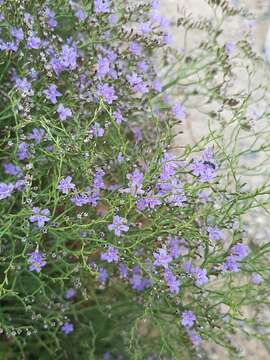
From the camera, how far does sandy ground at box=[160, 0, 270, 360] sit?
2957mm

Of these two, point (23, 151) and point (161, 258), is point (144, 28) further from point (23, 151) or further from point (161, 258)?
point (161, 258)

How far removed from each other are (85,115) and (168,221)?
457 mm

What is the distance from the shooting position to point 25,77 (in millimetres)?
1952

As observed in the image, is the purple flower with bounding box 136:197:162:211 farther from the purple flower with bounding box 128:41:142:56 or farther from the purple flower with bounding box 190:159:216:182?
the purple flower with bounding box 128:41:142:56

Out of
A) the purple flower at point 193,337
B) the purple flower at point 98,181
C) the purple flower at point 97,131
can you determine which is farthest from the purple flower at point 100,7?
the purple flower at point 193,337

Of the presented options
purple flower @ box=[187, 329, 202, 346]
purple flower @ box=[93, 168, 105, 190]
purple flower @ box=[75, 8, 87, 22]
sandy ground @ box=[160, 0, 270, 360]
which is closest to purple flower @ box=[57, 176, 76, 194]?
purple flower @ box=[93, 168, 105, 190]

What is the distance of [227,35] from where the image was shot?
4023 millimetres

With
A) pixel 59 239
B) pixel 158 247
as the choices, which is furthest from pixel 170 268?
pixel 59 239

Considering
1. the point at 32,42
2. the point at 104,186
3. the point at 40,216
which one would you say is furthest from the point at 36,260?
the point at 32,42

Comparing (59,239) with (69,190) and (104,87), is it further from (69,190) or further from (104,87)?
(104,87)

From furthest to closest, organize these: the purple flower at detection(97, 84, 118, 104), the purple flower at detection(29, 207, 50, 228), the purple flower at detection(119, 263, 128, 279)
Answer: the purple flower at detection(119, 263, 128, 279)
the purple flower at detection(97, 84, 118, 104)
the purple flower at detection(29, 207, 50, 228)

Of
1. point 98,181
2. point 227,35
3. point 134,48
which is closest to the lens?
point 98,181

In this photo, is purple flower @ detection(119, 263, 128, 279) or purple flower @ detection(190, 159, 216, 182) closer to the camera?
purple flower @ detection(190, 159, 216, 182)

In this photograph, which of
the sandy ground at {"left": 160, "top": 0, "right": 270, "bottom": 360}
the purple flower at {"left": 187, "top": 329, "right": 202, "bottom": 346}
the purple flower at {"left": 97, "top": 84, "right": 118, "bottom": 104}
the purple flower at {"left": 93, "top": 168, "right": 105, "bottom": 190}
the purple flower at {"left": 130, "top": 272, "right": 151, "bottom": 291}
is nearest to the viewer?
the purple flower at {"left": 93, "top": 168, "right": 105, "bottom": 190}
